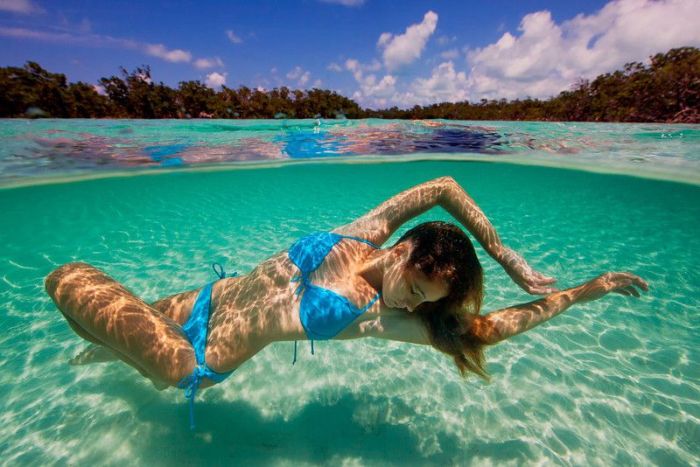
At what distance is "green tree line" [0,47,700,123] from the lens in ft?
58.6

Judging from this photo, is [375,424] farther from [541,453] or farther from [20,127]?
[20,127]

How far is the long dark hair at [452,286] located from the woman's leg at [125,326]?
1808mm

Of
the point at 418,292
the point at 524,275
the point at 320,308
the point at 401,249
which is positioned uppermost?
the point at 401,249

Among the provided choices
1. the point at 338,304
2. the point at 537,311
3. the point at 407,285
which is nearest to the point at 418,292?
the point at 407,285

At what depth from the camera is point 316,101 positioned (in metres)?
30.5

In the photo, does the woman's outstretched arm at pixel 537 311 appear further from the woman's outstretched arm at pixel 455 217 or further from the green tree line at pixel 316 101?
the green tree line at pixel 316 101

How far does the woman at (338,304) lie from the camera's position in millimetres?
1975

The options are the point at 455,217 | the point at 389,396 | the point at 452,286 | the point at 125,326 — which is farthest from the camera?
the point at 389,396

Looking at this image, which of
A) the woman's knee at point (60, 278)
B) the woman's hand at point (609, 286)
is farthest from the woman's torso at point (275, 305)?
the woman's hand at point (609, 286)

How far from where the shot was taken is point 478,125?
16.9 meters

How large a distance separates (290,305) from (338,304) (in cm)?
39

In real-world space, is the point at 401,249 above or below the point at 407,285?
above

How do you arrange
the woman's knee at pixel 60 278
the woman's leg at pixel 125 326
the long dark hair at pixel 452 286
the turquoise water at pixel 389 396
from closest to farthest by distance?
the long dark hair at pixel 452 286
the woman's leg at pixel 125 326
the woman's knee at pixel 60 278
the turquoise water at pixel 389 396

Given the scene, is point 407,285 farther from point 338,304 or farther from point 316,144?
point 316,144
